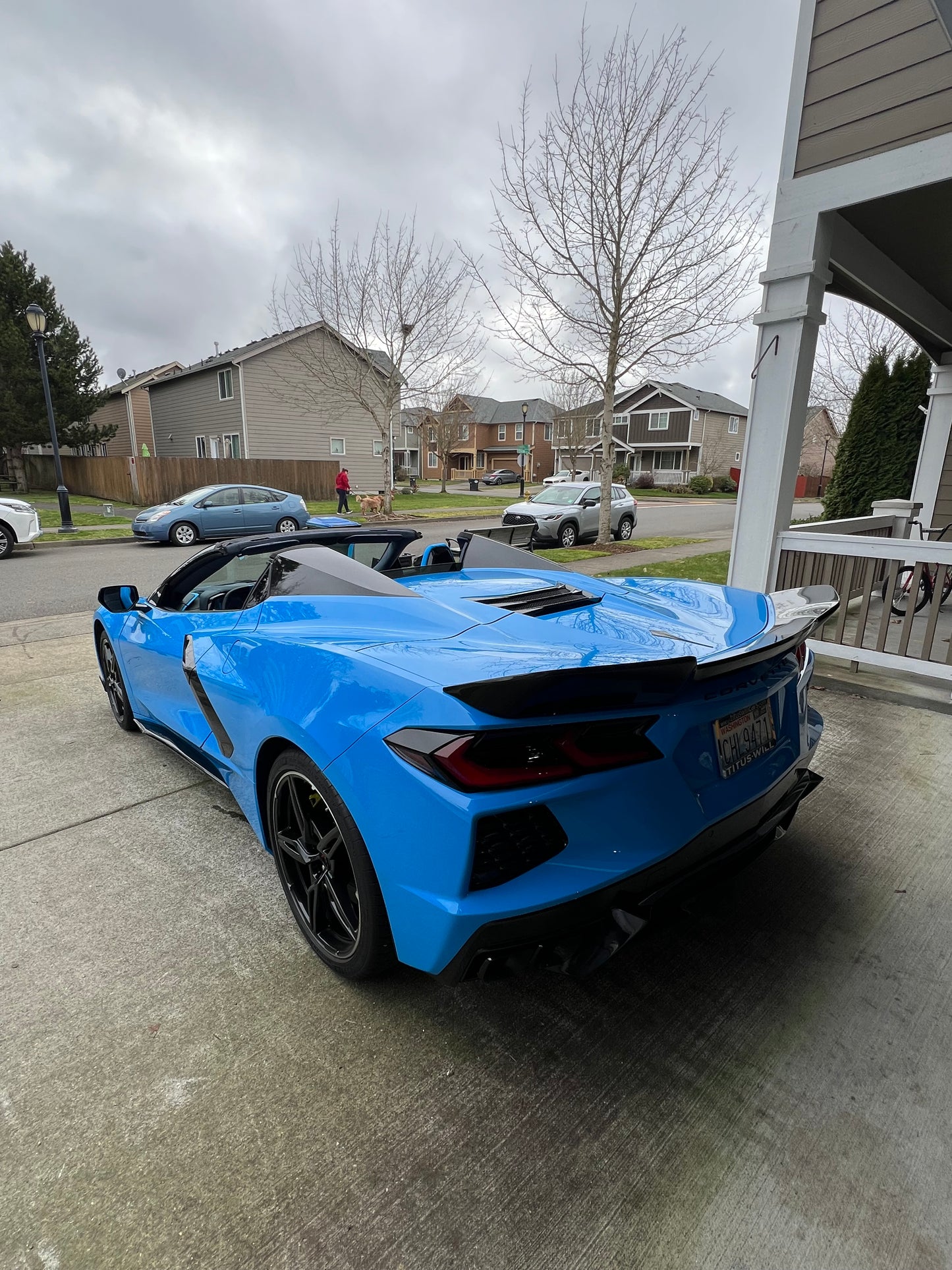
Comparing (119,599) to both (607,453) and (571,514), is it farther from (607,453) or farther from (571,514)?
(571,514)

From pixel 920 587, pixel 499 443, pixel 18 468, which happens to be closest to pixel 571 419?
pixel 499 443

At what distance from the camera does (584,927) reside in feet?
5.16

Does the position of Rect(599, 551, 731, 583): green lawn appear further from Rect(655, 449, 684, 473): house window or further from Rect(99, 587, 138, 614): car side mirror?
Rect(655, 449, 684, 473): house window

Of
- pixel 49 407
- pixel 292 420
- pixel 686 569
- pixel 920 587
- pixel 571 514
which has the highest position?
pixel 292 420

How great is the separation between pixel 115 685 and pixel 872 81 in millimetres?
6332

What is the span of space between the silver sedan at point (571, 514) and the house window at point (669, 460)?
110 ft

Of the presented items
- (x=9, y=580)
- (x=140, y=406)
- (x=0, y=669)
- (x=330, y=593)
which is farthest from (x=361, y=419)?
(x=330, y=593)

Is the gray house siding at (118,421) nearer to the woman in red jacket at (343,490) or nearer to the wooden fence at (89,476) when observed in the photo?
the wooden fence at (89,476)

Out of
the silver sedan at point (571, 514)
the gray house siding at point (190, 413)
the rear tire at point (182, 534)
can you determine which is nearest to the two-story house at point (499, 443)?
the gray house siding at point (190, 413)

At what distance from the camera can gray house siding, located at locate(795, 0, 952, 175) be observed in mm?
4238

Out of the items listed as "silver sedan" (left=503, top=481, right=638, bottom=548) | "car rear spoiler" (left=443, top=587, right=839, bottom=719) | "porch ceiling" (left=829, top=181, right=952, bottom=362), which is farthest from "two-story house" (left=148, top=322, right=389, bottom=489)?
"car rear spoiler" (left=443, top=587, right=839, bottom=719)

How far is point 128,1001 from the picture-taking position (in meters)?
2.04

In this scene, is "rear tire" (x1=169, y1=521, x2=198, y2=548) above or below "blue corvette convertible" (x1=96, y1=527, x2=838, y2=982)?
below

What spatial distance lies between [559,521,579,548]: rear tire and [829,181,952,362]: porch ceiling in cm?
834
